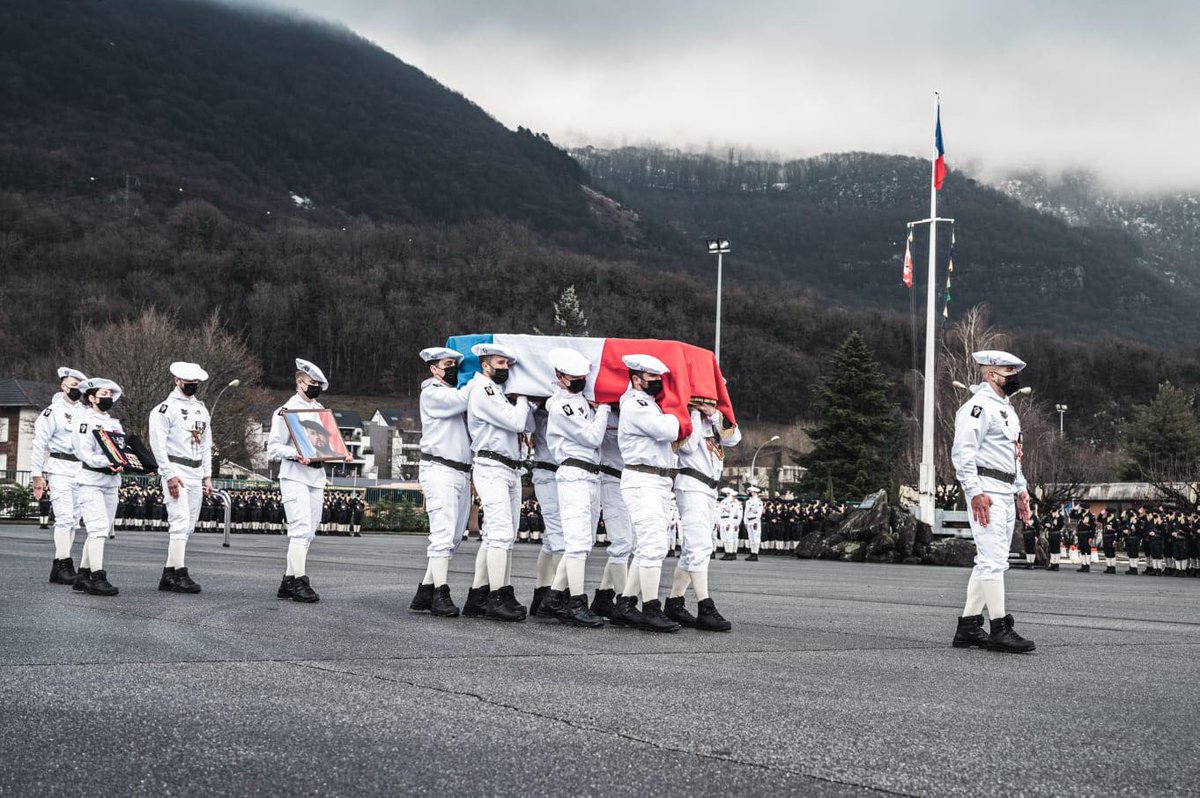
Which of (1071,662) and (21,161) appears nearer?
(1071,662)

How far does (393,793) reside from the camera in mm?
4035

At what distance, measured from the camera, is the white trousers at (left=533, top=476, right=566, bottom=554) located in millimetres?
10156

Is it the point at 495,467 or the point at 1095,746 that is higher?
the point at 495,467

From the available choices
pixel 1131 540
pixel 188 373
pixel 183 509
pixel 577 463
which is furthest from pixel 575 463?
pixel 1131 540

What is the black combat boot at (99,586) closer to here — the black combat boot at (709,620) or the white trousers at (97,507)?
the white trousers at (97,507)

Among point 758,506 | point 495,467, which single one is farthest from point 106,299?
point 495,467

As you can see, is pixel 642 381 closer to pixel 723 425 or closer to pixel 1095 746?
pixel 723 425

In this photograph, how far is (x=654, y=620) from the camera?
9359 millimetres

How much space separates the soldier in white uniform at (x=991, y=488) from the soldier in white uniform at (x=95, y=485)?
301 inches

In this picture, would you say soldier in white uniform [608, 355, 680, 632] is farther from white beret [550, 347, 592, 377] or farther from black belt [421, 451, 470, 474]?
black belt [421, 451, 470, 474]

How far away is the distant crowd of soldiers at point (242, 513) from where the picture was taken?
42.6 m

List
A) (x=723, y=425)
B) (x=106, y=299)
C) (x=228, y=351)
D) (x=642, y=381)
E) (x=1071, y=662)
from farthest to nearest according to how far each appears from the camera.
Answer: (x=106, y=299)
(x=228, y=351)
(x=723, y=425)
(x=642, y=381)
(x=1071, y=662)

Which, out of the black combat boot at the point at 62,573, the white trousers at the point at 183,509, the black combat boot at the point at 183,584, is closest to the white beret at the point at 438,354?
the white trousers at the point at 183,509

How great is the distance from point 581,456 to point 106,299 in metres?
118
